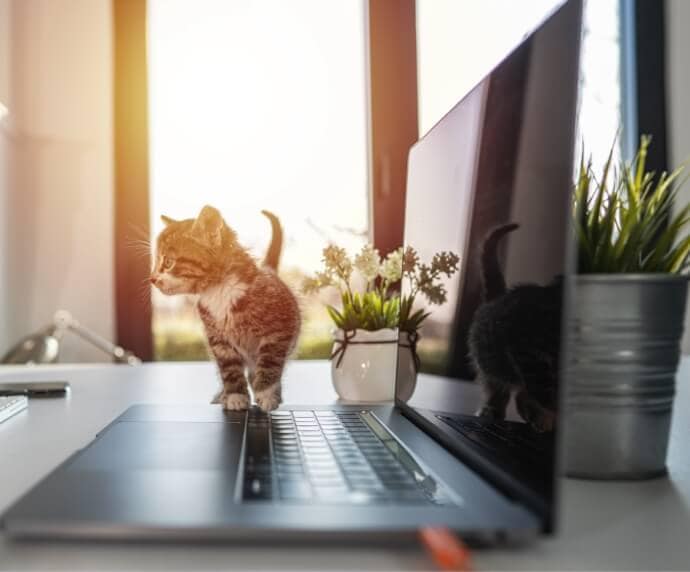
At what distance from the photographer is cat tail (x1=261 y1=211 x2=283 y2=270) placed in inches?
38.5

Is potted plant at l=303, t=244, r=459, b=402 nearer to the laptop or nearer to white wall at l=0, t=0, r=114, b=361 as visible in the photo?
the laptop

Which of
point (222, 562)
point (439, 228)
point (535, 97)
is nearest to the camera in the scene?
point (222, 562)

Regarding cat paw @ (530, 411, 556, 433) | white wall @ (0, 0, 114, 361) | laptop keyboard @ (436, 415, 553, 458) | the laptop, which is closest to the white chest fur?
the laptop

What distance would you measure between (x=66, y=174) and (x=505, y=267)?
2.13 metres

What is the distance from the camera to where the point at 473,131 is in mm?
608

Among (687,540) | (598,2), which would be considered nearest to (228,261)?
(687,540)

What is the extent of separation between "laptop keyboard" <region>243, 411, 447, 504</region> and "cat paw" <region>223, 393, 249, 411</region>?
10cm

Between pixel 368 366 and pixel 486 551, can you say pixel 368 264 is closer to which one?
pixel 368 366

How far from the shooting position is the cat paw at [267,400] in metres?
0.78

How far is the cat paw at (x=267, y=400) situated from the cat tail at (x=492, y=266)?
32 cm

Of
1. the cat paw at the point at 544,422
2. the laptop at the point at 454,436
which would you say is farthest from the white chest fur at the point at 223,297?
the cat paw at the point at 544,422

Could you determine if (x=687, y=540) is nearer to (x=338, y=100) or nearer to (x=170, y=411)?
(x=170, y=411)

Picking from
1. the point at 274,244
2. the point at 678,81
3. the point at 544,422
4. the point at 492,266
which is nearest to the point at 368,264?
the point at 274,244

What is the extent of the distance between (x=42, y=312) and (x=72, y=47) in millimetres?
882
